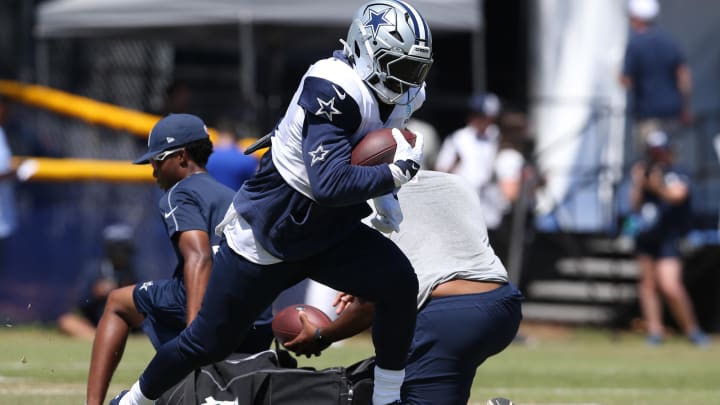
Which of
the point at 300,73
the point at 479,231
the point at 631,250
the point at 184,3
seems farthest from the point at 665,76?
the point at 479,231

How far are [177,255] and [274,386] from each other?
853 mm

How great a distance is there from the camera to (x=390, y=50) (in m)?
5.27

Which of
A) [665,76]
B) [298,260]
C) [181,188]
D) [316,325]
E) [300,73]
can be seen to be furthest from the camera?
[300,73]

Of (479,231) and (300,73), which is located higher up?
(479,231)

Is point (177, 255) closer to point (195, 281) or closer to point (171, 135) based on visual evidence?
point (195, 281)

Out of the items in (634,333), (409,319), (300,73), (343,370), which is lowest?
(634,333)

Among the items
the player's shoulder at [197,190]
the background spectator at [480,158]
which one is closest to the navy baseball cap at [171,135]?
the player's shoulder at [197,190]

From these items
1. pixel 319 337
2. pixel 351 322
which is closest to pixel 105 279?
pixel 319 337

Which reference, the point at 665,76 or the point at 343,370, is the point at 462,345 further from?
the point at 665,76

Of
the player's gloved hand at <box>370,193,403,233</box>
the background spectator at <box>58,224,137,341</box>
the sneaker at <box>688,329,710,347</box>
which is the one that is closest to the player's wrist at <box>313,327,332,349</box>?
the player's gloved hand at <box>370,193,403,233</box>

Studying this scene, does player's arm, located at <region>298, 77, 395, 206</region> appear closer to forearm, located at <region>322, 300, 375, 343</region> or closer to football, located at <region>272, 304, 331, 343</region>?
forearm, located at <region>322, 300, 375, 343</region>

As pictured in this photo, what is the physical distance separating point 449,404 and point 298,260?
96cm

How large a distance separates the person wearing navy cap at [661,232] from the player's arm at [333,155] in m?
7.95

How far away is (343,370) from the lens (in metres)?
6.07
